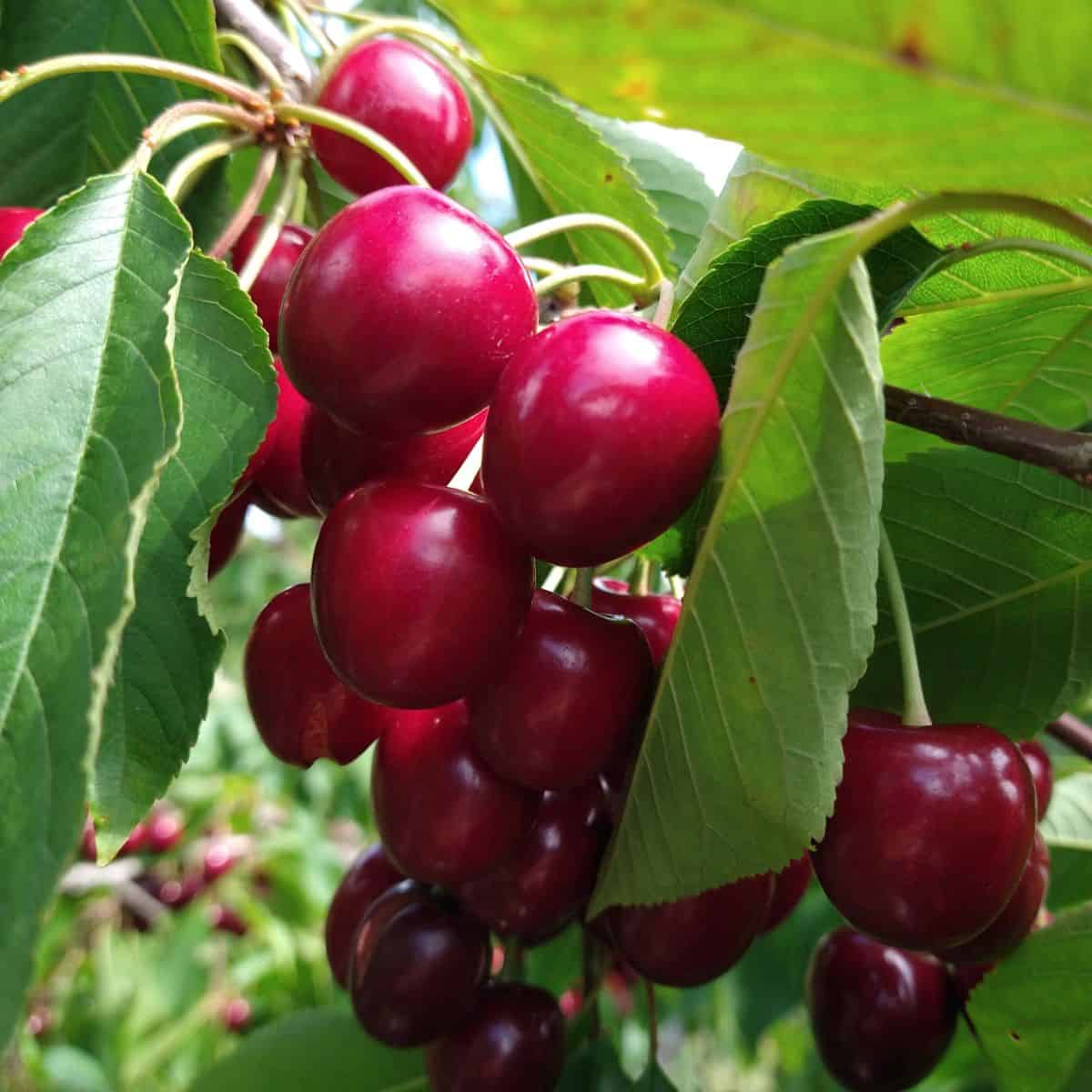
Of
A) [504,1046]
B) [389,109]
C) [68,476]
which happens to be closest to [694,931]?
[504,1046]

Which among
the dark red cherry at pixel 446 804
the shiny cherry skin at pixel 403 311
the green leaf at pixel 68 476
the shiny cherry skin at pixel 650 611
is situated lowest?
the dark red cherry at pixel 446 804

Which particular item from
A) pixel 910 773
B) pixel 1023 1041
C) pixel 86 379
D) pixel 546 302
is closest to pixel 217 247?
pixel 86 379

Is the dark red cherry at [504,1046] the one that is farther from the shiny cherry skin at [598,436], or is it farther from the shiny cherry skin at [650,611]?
the shiny cherry skin at [598,436]

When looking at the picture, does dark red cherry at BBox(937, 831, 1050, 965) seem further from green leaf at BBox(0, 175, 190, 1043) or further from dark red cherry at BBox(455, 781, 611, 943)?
green leaf at BBox(0, 175, 190, 1043)

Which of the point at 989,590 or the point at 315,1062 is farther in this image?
the point at 315,1062

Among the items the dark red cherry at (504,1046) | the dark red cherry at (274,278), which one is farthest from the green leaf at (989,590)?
the dark red cherry at (274,278)

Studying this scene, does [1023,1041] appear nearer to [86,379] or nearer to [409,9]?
[86,379]

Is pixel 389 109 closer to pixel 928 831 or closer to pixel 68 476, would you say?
pixel 68 476
